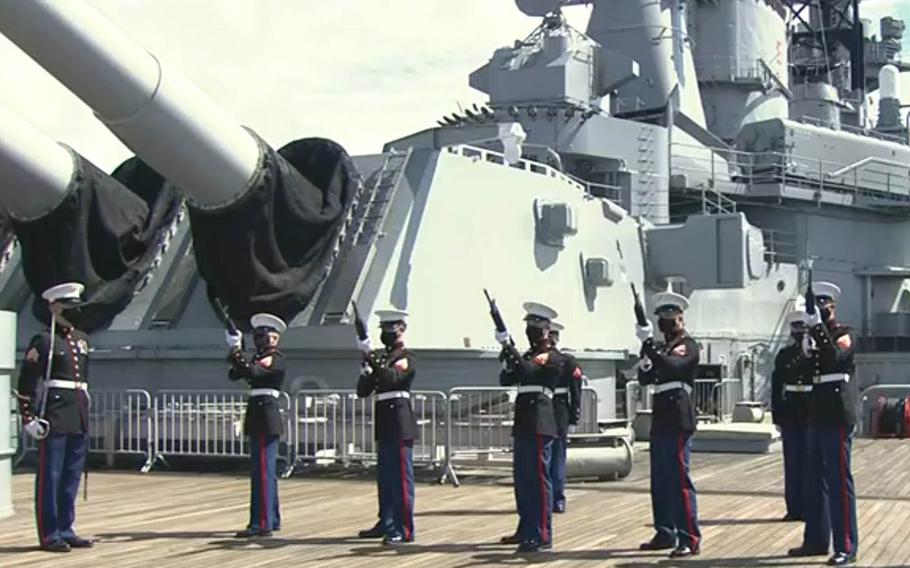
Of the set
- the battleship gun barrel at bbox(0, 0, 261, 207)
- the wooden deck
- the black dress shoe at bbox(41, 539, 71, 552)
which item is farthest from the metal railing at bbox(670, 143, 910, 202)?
the black dress shoe at bbox(41, 539, 71, 552)

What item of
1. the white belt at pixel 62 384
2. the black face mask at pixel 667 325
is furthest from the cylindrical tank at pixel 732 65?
the white belt at pixel 62 384

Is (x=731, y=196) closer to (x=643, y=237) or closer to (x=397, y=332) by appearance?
(x=643, y=237)

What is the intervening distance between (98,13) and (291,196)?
2.81 meters

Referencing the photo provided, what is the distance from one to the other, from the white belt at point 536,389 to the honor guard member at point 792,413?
Result: 1.69m

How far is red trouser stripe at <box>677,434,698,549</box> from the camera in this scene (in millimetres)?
6918

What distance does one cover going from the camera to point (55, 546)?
706cm

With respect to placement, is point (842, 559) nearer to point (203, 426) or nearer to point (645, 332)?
point (645, 332)

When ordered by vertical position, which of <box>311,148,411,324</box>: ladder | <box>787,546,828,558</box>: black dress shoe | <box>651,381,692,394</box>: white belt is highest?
<box>311,148,411,324</box>: ladder

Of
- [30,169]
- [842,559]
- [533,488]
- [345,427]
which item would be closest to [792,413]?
[842,559]

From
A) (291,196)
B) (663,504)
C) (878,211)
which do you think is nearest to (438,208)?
(291,196)

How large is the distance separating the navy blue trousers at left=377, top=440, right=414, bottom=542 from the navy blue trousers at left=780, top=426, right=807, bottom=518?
2428 millimetres

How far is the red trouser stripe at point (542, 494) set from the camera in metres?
7.04

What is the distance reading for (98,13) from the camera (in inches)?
321

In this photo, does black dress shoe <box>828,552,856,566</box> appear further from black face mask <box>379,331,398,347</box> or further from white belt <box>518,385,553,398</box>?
black face mask <box>379,331,398,347</box>
